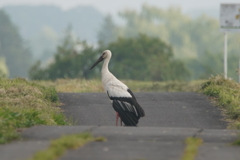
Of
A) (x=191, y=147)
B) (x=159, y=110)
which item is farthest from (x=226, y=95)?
(x=191, y=147)

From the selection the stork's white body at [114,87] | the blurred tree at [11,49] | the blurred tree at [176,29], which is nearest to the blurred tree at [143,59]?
the stork's white body at [114,87]

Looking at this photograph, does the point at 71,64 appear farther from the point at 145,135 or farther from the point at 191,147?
the point at 191,147

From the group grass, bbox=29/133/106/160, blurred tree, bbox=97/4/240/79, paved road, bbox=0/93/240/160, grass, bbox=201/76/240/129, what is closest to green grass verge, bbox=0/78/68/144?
paved road, bbox=0/93/240/160

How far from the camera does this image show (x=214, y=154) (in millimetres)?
7965

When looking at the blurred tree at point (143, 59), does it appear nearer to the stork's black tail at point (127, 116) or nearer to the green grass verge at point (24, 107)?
the green grass verge at point (24, 107)

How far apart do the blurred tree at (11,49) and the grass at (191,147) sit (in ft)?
384

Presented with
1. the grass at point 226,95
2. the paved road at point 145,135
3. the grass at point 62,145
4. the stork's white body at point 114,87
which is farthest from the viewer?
the grass at point 226,95

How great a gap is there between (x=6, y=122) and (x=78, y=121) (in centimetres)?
353

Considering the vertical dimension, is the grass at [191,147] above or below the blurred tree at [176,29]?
above

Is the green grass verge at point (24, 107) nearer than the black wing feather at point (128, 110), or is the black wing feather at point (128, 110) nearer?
the green grass verge at point (24, 107)

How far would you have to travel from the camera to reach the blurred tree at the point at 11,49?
125 m

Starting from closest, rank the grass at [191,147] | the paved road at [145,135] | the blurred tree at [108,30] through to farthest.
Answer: the grass at [191,147]
the paved road at [145,135]
the blurred tree at [108,30]

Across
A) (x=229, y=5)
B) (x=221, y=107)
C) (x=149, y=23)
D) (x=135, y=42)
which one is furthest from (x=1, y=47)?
(x=221, y=107)

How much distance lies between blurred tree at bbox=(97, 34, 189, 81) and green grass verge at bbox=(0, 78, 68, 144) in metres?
31.1
